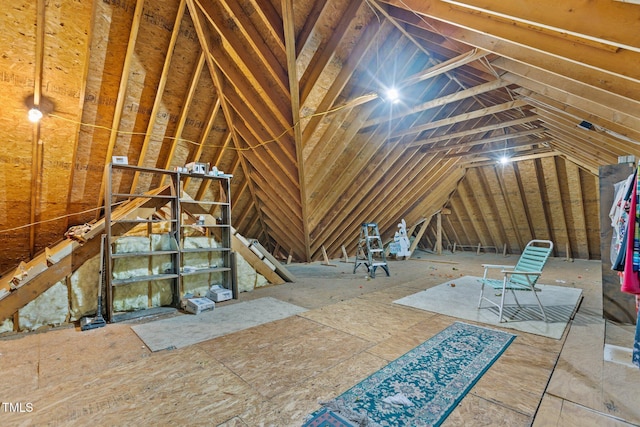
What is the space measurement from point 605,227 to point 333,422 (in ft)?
11.9

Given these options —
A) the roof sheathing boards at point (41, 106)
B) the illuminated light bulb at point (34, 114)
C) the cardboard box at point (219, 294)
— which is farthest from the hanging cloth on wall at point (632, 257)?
the illuminated light bulb at point (34, 114)

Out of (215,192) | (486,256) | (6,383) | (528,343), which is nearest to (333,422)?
(528,343)

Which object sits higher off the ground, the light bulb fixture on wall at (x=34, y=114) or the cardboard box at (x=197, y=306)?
the light bulb fixture on wall at (x=34, y=114)

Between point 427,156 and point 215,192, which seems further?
point 427,156

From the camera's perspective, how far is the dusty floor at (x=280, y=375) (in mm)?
1636

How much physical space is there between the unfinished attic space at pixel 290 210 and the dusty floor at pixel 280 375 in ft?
0.06

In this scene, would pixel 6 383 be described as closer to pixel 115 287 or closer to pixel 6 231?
pixel 115 287

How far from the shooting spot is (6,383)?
205cm

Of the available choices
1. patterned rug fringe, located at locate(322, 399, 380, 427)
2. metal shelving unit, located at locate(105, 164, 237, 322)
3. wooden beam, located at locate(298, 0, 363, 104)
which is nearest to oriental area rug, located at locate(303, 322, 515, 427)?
patterned rug fringe, located at locate(322, 399, 380, 427)

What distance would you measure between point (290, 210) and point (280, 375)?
447 centimetres

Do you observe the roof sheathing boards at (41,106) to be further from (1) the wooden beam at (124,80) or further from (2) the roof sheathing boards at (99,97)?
(1) the wooden beam at (124,80)

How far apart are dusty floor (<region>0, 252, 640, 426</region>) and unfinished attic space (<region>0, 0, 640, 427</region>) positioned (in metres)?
0.02

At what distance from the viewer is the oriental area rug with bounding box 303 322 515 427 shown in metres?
1.57

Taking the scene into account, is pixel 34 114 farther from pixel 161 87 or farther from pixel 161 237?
pixel 161 237
